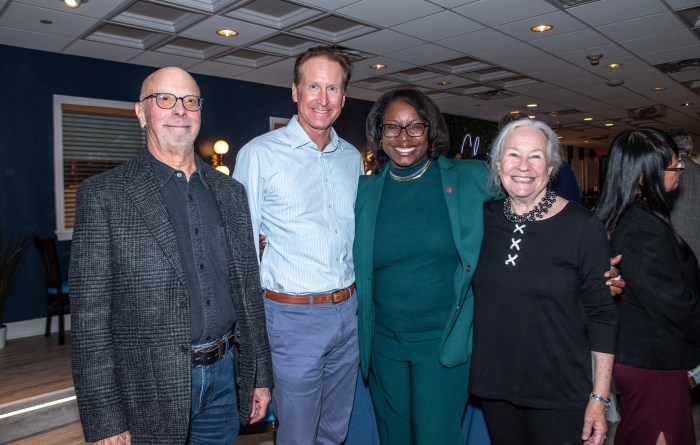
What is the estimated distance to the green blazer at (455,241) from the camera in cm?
194

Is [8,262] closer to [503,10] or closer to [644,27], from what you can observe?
[503,10]

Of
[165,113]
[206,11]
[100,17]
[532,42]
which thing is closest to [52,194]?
[100,17]

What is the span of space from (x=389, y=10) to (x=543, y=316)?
412 cm

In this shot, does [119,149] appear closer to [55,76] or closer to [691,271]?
[55,76]

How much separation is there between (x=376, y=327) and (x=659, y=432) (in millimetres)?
1147

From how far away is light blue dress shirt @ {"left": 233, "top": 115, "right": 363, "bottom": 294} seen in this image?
2.19m

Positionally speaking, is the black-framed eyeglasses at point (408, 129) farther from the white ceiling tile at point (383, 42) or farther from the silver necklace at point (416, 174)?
the white ceiling tile at point (383, 42)

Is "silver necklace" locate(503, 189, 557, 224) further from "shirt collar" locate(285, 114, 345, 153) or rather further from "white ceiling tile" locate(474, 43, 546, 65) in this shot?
"white ceiling tile" locate(474, 43, 546, 65)

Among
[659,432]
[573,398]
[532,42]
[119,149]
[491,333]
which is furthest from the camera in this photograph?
[119,149]

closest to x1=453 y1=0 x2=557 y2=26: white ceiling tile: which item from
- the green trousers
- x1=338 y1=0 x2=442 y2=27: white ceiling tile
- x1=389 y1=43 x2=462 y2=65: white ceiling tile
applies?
x1=338 y1=0 x2=442 y2=27: white ceiling tile

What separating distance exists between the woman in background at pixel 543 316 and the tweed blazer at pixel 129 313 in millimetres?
1048

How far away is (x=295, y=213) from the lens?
7.22 ft

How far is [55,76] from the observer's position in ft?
21.1

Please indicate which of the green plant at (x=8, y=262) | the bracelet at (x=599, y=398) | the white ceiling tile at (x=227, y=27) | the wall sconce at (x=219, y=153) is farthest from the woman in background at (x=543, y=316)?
the wall sconce at (x=219, y=153)
